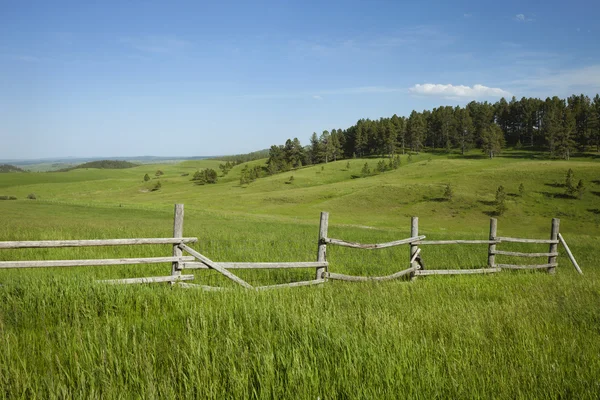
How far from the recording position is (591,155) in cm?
8862

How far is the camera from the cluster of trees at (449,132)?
4240 inches

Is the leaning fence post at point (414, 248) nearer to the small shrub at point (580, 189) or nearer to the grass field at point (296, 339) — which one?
the grass field at point (296, 339)

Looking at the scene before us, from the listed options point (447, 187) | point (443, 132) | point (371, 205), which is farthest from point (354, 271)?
point (443, 132)

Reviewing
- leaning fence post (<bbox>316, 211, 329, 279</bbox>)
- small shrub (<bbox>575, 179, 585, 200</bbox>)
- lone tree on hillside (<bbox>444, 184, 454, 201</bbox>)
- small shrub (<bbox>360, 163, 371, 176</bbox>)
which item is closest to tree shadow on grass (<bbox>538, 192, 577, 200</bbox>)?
small shrub (<bbox>575, 179, 585, 200</bbox>)

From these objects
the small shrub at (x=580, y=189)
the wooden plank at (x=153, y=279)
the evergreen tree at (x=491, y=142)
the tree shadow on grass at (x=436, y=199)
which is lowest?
the wooden plank at (x=153, y=279)

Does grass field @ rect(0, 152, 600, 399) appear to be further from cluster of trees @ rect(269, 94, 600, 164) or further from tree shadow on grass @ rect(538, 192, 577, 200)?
cluster of trees @ rect(269, 94, 600, 164)

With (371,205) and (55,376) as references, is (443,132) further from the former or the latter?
(55,376)

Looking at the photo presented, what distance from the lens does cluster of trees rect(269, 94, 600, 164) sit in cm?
10769

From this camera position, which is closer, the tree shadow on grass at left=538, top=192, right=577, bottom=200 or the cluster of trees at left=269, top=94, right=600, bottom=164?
the tree shadow on grass at left=538, top=192, right=577, bottom=200

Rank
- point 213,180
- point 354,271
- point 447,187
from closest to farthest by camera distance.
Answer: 1. point 354,271
2. point 447,187
3. point 213,180

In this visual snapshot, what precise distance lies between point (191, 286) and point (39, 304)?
8.59 feet

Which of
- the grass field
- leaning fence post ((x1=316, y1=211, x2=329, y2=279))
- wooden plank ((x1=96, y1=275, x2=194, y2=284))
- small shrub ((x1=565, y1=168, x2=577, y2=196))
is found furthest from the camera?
small shrub ((x1=565, y1=168, x2=577, y2=196))

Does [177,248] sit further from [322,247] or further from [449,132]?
[449,132]

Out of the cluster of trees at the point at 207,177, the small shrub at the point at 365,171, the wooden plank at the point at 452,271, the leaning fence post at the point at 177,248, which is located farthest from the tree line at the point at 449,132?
the leaning fence post at the point at 177,248
